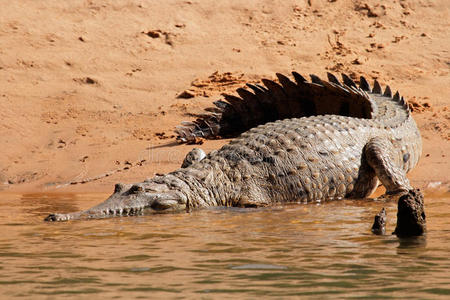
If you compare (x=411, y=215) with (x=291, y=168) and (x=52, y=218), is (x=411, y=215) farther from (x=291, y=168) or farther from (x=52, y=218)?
(x=52, y=218)

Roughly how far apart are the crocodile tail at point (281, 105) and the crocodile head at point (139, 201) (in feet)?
9.22

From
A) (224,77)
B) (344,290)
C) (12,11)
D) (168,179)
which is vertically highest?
(12,11)

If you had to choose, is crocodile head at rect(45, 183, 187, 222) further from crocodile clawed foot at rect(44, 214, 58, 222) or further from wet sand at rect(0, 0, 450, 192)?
wet sand at rect(0, 0, 450, 192)

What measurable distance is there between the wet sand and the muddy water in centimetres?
291

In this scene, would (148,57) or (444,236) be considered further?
(148,57)

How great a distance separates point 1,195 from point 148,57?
5.97 metres

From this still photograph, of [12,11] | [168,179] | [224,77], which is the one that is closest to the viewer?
[168,179]

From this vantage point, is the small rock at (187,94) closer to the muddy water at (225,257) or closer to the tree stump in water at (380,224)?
the muddy water at (225,257)

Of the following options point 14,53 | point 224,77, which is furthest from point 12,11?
point 224,77

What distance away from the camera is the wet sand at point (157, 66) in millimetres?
8852

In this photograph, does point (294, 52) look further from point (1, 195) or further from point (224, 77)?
point (1, 195)

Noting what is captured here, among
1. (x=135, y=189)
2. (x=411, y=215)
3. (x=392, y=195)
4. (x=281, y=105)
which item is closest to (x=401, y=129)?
(x=392, y=195)

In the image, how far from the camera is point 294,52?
521 inches

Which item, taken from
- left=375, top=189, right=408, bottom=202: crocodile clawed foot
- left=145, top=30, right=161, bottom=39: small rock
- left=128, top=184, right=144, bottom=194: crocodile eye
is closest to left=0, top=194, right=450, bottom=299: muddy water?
left=128, top=184, right=144, bottom=194: crocodile eye
